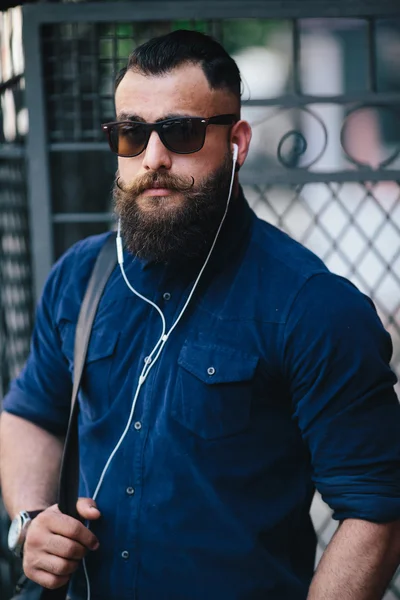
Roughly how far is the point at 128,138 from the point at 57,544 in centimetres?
103

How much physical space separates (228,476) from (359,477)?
308 millimetres

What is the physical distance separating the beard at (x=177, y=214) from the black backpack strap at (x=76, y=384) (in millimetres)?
162

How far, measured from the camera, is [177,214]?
1980mm

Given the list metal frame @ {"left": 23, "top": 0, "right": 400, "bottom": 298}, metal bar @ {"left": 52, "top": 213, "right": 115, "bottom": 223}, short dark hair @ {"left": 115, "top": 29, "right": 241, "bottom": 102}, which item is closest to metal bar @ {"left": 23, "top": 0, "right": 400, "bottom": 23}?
metal frame @ {"left": 23, "top": 0, "right": 400, "bottom": 298}

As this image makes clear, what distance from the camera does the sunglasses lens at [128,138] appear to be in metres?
1.95

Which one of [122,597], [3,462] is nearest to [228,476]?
[122,597]

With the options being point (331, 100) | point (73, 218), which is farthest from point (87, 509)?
point (331, 100)

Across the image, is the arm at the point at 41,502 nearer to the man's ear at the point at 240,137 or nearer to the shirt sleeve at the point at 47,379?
the shirt sleeve at the point at 47,379

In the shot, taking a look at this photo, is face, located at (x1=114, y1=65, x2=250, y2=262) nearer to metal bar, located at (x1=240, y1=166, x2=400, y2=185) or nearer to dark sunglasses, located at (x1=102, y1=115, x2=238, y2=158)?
dark sunglasses, located at (x1=102, y1=115, x2=238, y2=158)

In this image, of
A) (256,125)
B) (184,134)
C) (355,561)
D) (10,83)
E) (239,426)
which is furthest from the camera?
(10,83)

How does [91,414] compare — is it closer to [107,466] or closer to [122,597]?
[107,466]

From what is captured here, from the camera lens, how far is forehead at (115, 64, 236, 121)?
6.31 feet

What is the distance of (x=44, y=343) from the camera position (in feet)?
7.35

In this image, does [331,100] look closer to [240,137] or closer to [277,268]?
[240,137]
